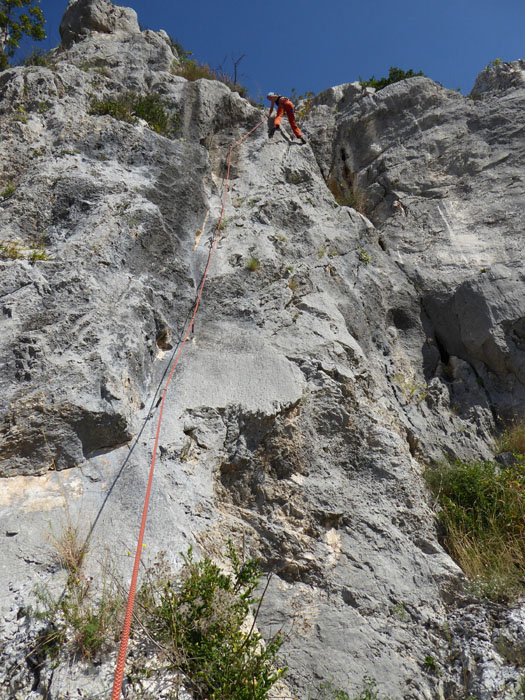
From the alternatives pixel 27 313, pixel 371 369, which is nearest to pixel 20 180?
pixel 27 313

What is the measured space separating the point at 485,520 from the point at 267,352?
2.99 m

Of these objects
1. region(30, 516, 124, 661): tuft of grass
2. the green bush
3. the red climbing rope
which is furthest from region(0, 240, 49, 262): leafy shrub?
the green bush

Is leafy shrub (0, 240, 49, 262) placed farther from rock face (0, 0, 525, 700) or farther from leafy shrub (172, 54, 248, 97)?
leafy shrub (172, 54, 248, 97)

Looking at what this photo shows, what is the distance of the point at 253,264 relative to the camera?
21.4ft

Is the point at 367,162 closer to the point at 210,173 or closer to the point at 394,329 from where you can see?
the point at 210,173

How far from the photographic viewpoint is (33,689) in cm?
271

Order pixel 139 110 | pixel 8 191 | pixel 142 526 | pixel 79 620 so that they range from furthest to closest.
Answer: pixel 139 110 → pixel 8 191 → pixel 142 526 → pixel 79 620

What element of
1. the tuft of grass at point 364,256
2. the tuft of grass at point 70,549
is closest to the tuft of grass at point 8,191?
the tuft of grass at point 70,549

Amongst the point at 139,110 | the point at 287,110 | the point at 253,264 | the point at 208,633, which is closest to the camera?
the point at 208,633

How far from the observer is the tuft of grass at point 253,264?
256 inches

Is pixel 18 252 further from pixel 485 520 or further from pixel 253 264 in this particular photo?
pixel 485 520

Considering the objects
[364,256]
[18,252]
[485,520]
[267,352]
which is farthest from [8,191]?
[485,520]

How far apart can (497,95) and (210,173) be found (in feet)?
20.8

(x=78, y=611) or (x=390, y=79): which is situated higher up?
(x=390, y=79)
